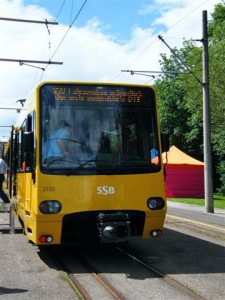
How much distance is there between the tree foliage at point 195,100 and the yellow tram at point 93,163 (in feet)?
80.6

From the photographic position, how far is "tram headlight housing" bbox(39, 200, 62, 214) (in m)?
7.62

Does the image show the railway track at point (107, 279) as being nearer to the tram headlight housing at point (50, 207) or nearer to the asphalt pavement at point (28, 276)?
the asphalt pavement at point (28, 276)

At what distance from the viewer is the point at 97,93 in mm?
8250

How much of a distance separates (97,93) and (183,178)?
26478mm

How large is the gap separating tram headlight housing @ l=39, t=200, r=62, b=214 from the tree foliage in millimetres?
25774

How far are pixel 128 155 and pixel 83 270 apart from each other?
1.96 m

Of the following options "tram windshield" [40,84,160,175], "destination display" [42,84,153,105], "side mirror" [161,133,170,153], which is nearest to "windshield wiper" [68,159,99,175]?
"tram windshield" [40,84,160,175]

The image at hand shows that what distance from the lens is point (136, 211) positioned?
8.02 metres

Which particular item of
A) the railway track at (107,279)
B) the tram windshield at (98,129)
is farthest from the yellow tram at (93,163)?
the railway track at (107,279)

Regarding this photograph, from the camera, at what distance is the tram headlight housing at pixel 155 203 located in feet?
26.6

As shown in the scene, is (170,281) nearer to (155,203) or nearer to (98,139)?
(155,203)

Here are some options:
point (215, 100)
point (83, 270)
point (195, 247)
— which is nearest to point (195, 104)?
point (215, 100)

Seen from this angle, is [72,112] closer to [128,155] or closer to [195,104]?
[128,155]

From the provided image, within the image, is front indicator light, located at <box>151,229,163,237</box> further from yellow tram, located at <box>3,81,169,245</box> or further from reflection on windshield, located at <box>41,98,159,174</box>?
reflection on windshield, located at <box>41,98,159,174</box>
